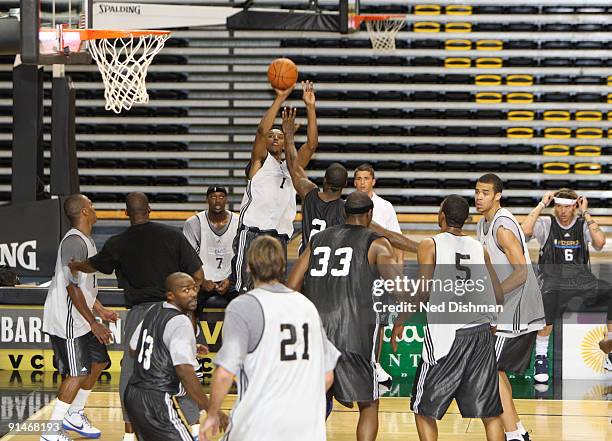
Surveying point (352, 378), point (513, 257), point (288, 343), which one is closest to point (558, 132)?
point (513, 257)

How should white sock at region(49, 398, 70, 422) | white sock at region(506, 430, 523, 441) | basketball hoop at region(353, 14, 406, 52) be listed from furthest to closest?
basketball hoop at region(353, 14, 406, 52), white sock at region(49, 398, 70, 422), white sock at region(506, 430, 523, 441)

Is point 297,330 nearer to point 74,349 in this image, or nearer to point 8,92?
point 74,349

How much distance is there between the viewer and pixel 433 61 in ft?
55.4

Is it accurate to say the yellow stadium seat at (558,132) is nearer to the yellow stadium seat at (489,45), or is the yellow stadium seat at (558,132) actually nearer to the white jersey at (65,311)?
the yellow stadium seat at (489,45)

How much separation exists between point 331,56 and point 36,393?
30.4 feet

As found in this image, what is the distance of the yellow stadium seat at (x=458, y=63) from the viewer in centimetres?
1681

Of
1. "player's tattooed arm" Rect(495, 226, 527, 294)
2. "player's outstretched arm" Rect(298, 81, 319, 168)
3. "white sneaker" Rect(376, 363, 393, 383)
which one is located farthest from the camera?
"white sneaker" Rect(376, 363, 393, 383)

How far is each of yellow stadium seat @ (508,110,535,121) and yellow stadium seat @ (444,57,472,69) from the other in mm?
1010

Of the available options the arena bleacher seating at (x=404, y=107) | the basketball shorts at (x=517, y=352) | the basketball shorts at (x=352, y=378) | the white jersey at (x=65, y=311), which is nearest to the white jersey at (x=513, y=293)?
the basketball shorts at (x=517, y=352)

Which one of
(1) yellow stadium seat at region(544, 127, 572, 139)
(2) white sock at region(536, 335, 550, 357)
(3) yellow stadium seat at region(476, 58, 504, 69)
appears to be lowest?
(2) white sock at region(536, 335, 550, 357)

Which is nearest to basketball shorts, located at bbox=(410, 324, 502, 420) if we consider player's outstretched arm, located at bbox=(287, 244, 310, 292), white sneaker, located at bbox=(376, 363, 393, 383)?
player's outstretched arm, located at bbox=(287, 244, 310, 292)

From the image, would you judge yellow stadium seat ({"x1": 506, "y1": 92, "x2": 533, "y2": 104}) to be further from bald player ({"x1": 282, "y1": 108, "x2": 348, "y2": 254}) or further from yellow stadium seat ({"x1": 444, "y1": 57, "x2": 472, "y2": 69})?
bald player ({"x1": 282, "y1": 108, "x2": 348, "y2": 254})

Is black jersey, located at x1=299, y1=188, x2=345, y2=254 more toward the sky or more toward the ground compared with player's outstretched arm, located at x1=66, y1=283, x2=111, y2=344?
more toward the sky

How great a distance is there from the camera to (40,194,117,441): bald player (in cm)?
751
